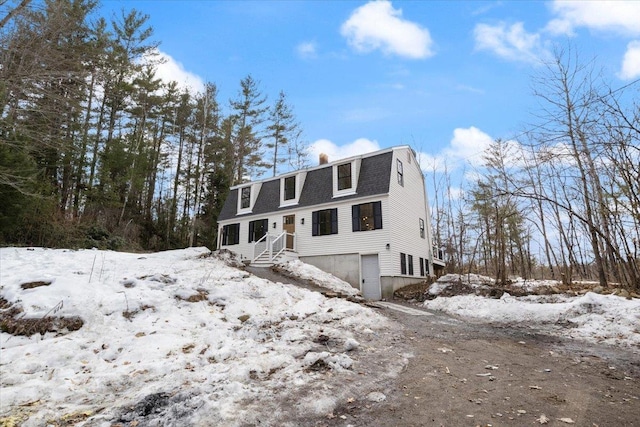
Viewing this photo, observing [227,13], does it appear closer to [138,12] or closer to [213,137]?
[138,12]

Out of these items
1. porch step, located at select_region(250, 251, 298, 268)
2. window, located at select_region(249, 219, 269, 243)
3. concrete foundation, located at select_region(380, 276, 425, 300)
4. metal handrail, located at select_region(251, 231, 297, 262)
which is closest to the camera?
concrete foundation, located at select_region(380, 276, 425, 300)

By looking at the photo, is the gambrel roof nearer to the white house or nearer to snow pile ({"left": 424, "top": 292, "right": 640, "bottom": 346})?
the white house

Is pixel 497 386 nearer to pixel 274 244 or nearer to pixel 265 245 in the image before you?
pixel 274 244

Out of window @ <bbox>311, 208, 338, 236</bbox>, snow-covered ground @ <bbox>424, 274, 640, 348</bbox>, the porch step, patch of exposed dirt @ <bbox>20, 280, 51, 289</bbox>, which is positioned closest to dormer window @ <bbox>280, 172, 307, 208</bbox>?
window @ <bbox>311, 208, 338, 236</bbox>

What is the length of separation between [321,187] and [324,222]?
2072 millimetres

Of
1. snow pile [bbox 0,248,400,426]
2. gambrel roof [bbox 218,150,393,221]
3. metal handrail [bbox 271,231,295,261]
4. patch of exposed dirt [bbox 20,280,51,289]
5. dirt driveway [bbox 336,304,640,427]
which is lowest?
dirt driveway [bbox 336,304,640,427]

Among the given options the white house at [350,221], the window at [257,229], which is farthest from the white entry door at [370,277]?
the window at [257,229]

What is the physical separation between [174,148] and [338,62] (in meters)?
18.9

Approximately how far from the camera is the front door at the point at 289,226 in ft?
56.1

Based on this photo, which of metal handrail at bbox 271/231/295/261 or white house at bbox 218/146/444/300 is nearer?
white house at bbox 218/146/444/300

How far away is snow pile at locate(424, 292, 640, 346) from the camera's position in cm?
684

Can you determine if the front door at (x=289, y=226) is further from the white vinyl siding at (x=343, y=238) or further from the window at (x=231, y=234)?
the window at (x=231, y=234)

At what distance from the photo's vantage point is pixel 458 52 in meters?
10.1

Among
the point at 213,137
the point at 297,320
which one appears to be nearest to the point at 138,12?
the point at 213,137
